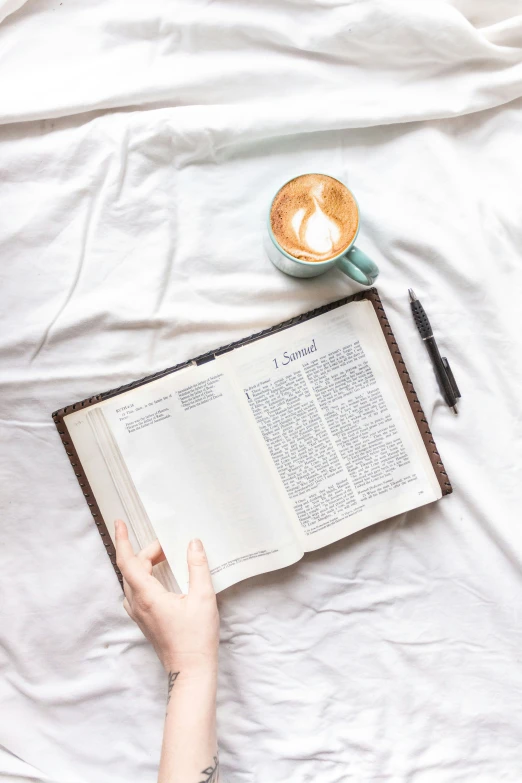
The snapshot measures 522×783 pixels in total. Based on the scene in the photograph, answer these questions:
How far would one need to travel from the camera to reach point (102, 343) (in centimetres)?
67

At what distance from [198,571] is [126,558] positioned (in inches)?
3.1

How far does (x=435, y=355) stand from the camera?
0.68m

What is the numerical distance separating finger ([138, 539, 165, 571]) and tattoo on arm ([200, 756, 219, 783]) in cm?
21

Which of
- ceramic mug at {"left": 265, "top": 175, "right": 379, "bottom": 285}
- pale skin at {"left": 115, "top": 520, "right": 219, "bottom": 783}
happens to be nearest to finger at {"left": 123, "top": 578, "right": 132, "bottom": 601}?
pale skin at {"left": 115, "top": 520, "right": 219, "bottom": 783}

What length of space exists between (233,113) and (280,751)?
73 cm

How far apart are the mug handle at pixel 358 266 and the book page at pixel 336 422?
0.16ft

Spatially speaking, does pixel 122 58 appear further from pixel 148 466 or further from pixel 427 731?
pixel 427 731

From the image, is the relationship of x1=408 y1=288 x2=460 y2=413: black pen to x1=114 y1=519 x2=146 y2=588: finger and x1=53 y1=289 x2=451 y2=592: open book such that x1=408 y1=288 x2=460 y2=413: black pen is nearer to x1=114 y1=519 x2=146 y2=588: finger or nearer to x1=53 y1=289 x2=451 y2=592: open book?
x1=53 y1=289 x2=451 y2=592: open book

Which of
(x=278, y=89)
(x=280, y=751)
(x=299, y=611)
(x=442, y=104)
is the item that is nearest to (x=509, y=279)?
(x=442, y=104)

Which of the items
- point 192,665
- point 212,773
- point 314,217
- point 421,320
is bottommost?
point 212,773

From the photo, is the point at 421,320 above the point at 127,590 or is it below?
above

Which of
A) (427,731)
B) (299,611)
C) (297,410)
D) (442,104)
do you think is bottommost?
(427,731)

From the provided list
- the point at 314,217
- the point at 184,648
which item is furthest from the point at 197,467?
the point at 314,217

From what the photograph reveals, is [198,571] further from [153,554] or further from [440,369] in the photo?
[440,369]
